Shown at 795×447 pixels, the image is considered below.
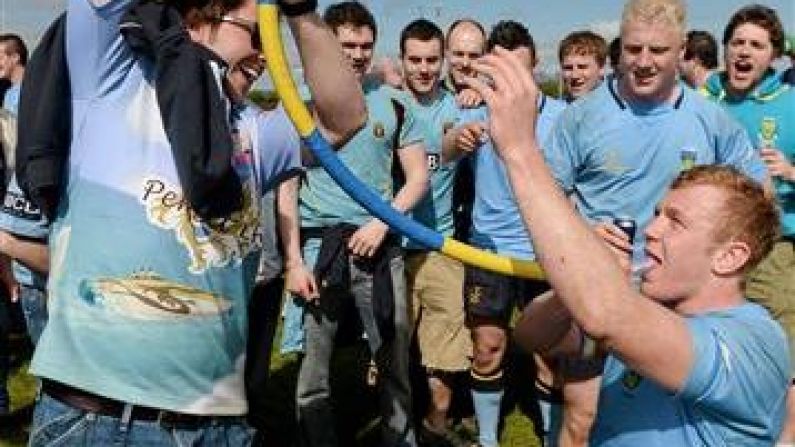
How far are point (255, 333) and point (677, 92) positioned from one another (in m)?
2.32

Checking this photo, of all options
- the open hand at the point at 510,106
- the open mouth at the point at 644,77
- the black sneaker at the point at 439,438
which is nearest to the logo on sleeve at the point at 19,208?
the open hand at the point at 510,106

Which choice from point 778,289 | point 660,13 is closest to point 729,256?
point 660,13

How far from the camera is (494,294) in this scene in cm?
658

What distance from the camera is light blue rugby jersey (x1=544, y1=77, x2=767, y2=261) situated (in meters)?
5.43

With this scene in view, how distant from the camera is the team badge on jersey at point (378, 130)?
243 inches

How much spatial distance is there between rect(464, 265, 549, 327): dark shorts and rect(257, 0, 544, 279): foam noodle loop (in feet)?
10.6

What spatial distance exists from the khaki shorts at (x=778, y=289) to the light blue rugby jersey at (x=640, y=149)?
1.12 metres

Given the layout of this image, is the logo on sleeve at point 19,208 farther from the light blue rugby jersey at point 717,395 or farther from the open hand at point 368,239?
the light blue rugby jersey at point 717,395

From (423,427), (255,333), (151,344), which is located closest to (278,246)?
(255,333)

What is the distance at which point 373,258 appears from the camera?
611 centimetres

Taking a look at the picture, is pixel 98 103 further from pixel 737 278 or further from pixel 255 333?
pixel 255 333

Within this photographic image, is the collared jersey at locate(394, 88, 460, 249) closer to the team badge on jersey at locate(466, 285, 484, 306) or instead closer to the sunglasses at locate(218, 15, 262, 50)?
the team badge on jersey at locate(466, 285, 484, 306)

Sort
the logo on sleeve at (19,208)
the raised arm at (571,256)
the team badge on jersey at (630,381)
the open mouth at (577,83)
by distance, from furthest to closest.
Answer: the open mouth at (577,83) → the logo on sleeve at (19,208) → the team badge on jersey at (630,381) → the raised arm at (571,256)

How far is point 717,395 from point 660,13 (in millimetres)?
3286
